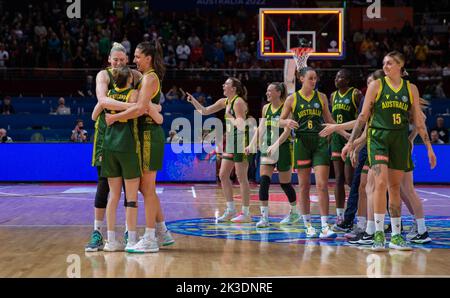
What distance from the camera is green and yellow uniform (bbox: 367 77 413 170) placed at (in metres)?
7.79

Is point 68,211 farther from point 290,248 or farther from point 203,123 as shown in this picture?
point 203,123

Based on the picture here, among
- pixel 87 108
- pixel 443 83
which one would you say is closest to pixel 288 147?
pixel 87 108

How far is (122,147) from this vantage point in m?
7.55

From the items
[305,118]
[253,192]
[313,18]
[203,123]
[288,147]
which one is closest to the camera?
[305,118]

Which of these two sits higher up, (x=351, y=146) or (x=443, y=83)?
(x=443, y=83)

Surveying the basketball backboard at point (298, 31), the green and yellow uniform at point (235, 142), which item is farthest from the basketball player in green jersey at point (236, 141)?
the basketball backboard at point (298, 31)

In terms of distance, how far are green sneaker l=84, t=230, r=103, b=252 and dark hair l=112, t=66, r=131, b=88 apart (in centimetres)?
150

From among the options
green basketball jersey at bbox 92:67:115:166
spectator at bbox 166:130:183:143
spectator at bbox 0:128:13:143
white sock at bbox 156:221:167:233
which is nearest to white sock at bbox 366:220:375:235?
white sock at bbox 156:221:167:233

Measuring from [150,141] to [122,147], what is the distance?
1.08ft

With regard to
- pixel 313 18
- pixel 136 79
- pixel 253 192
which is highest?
pixel 313 18

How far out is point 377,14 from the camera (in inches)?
918

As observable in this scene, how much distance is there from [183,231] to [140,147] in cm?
206

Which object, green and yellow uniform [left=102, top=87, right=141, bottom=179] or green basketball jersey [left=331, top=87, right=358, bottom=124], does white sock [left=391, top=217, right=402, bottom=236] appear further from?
green and yellow uniform [left=102, top=87, right=141, bottom=179]

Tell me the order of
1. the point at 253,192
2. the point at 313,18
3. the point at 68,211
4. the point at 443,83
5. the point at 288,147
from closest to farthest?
the point at 288,147 < the point at 68,211 < the point at 253,192 < the point at 313,18 < the point at 443,83
